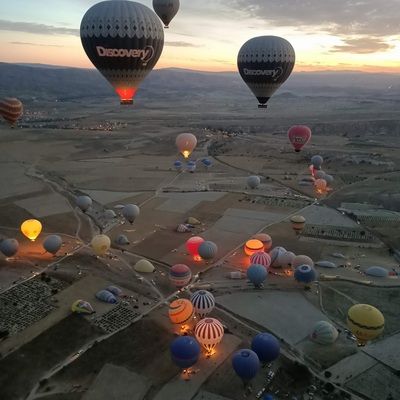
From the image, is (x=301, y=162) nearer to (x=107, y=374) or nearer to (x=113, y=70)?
(x=113, y=70)

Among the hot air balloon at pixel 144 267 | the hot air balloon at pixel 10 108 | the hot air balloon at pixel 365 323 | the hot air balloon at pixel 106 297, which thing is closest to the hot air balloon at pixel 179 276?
the hot air balloon at pixel 144 267

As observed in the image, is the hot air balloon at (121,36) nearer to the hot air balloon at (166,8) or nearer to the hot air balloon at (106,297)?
the hot air balloon at (166,8)

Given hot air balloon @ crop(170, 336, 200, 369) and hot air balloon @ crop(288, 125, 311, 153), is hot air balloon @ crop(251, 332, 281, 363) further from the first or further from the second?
hot air balloon @ crop(288, 125, 311, 153)

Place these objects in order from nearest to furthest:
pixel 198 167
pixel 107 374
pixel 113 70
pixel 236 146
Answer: pixel 107 374 < pixel 113 70 < pixel 198 167 < pixel 236 146

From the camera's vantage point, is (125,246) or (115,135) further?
(115,135)

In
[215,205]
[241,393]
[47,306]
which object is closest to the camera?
[241,393]

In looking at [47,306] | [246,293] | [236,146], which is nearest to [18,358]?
[47,306]

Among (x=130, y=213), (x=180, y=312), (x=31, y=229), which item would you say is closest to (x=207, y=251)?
(x=180, y=312)

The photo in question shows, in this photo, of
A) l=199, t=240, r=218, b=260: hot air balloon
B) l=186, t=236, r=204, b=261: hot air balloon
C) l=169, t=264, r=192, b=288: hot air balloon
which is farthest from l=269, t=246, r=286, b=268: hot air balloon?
l=169, t=264, r=192, b=288: hot air balloon

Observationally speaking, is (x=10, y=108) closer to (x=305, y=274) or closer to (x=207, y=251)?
(x=207, y=251)
